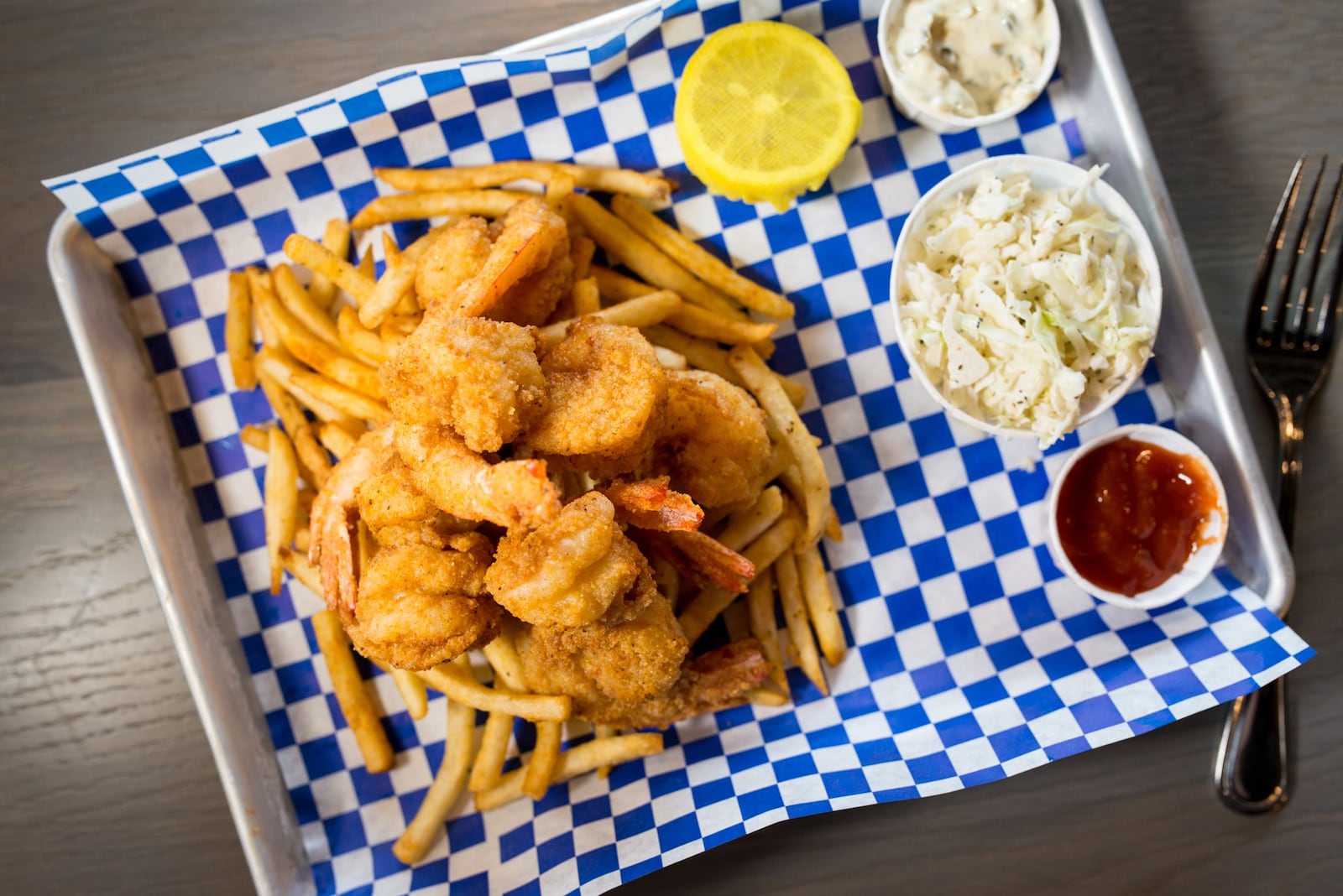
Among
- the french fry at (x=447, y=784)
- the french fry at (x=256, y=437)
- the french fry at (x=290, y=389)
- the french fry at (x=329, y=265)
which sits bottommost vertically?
the french fry at (x=447, y=784)

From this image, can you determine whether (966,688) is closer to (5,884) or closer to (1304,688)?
(1304,688)

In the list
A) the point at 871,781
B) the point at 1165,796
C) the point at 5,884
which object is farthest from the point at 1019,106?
the point at 5,884

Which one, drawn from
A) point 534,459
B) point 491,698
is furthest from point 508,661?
point 534,459

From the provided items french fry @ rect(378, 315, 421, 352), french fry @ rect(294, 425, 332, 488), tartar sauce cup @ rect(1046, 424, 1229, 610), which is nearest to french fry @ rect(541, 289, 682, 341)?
french fry @ rect(378, 315, 421, 352)

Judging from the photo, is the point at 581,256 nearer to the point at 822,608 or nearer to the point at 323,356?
the point at 323,356

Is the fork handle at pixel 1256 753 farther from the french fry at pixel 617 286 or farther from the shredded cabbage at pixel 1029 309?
the french fry at pixel 617 286

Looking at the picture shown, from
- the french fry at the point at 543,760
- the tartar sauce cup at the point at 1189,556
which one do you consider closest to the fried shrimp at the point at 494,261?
the french fry at the point at 543,760

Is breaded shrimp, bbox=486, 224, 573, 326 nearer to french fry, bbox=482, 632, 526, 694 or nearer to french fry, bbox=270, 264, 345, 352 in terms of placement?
french fry, bbox=270, 264, 345, 352
